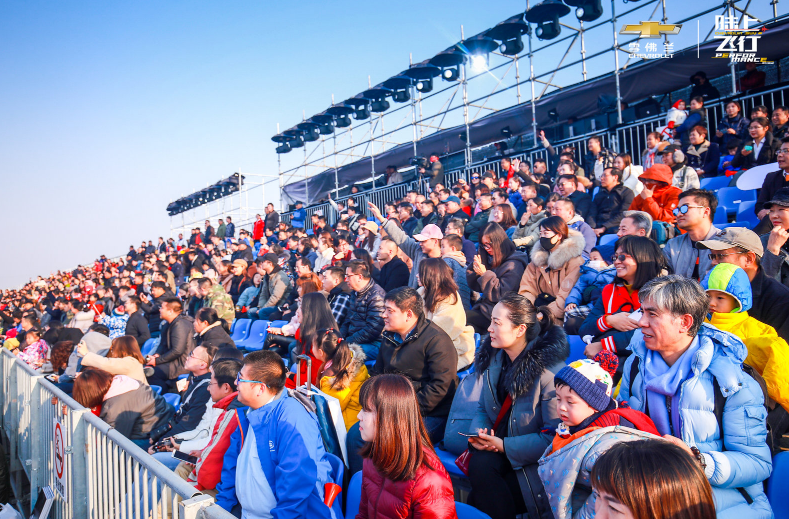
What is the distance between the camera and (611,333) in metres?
3.29

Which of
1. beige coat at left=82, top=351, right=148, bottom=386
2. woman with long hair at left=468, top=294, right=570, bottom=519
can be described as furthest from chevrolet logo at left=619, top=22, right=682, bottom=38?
beige coat at left=82, top=351, right=148, bottom=386

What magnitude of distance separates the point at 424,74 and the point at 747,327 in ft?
46.7

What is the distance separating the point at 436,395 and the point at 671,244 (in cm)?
225

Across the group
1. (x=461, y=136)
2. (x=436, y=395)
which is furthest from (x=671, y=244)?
(x=461, y=136)

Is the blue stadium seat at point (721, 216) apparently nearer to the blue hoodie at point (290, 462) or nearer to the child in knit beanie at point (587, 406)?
the child in knit beanie at point (587, 406)

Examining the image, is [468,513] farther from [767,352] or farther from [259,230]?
[259,230]

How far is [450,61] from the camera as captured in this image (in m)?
14.6

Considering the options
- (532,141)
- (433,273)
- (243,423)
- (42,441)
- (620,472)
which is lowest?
(42,441)

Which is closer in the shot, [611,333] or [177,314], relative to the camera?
[611,333]

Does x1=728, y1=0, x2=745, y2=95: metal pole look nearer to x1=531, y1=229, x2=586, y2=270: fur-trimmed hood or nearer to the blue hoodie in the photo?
x1=531, y1=229, x2=586, y2=270: fur-trimmed hood

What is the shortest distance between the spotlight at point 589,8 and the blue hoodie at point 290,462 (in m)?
11.4

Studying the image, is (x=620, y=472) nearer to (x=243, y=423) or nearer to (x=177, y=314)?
(x=243, y=423)

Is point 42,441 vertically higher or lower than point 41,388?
lower

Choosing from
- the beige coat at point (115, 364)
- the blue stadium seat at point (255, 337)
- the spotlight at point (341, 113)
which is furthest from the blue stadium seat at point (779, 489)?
the spotlight at point (341, 113)
